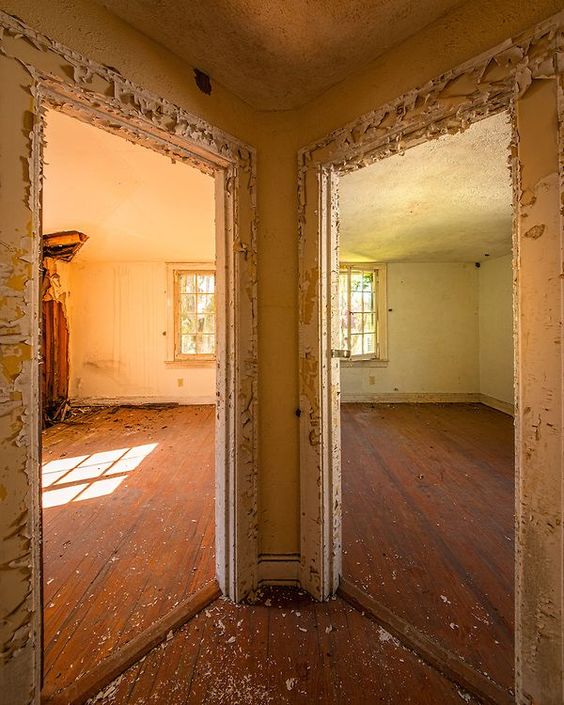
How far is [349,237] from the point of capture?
411cm

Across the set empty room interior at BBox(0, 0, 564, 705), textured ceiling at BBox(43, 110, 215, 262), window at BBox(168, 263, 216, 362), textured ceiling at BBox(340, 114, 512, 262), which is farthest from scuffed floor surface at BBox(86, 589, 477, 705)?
window at BBox(168, 263, 216, 362)

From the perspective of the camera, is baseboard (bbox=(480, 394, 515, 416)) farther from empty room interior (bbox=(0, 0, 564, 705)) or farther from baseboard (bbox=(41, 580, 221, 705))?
baseboard (bbox=(41, 580, 221, 705))

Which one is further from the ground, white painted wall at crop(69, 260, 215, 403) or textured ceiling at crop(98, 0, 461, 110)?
textured ceiling at crop(98, 0, 461, 110)

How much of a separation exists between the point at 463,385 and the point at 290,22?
576cm

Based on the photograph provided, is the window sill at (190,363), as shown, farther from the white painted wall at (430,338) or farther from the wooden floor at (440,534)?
the wooden floor at (440,534)

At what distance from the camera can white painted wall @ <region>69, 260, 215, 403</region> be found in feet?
16.7

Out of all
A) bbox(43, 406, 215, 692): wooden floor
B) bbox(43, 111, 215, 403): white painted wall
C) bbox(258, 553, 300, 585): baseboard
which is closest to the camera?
bbox(43, 406, 215, 692): wooden floor

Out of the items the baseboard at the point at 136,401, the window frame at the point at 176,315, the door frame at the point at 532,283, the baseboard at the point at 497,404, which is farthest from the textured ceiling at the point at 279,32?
the baseboard at the point at 497,404

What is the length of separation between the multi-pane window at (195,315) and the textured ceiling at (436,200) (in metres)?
2.37

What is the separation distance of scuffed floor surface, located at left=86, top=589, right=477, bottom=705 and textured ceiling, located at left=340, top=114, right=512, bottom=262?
2.64 meters

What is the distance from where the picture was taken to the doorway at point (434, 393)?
1.40 meters

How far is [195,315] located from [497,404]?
5.14 metres

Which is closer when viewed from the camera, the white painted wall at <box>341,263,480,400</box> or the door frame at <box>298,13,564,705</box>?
the door frame at <box>298,13,564,705</box>

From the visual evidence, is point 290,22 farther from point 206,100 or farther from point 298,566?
point 298,566
